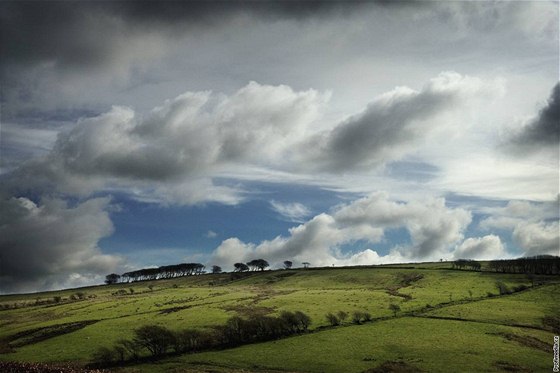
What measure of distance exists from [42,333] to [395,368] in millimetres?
85698

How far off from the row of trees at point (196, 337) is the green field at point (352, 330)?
3.51 metres

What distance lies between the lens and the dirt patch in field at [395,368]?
218 feet

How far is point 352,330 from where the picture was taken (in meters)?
93.1

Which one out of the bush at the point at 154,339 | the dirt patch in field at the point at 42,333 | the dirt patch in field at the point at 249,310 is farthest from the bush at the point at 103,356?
the dirt patch in field at the point at 249,310

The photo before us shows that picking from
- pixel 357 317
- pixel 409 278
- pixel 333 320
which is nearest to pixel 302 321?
pixel 333 320

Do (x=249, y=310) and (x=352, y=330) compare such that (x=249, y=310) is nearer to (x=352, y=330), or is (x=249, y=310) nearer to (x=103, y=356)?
(x=352, y=330)

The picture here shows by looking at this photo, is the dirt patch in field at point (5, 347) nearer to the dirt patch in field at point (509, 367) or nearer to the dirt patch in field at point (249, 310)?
the dirt patch in field at point (249, 310)

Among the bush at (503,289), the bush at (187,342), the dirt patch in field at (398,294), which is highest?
the bush at (503,289)

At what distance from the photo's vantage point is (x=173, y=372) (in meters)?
68.6

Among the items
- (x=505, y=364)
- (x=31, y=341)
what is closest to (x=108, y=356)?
(x=31, y=341)

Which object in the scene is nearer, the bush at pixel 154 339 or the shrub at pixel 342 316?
the bush at pixel 154 339

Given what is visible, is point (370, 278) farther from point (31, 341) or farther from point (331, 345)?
point (31, 341)

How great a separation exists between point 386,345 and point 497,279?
111 meters

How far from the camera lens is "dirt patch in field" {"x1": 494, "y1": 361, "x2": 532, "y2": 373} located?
216 feet
